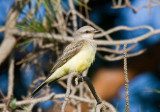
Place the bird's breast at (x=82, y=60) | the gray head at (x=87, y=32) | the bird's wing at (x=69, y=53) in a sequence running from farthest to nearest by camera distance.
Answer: the gray head at (x=87, y=32)
the bird's wing at (x=69, y=53)
the bird's breast at (x=82, y=60)

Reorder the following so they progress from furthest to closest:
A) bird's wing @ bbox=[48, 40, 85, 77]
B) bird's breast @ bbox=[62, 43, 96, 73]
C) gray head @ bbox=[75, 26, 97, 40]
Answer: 1. gray head @ bbox=[75, 26, 97, 40]
2. bird's wing @ bbox=[48, 40, 85, 77]
3. bird's breast @ bbox=[62, 43, 96, 73]

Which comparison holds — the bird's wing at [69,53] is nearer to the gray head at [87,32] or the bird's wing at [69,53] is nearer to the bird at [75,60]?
the bird at [75,60]

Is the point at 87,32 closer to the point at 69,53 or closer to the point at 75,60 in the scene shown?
the point at 69,53

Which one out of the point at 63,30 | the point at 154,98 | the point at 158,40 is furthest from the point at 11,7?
the point at 154,98

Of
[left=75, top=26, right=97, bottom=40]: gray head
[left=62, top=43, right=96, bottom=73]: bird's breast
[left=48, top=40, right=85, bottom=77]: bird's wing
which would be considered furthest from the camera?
[left=75, top=26, right=97, bottom=40]: gray head

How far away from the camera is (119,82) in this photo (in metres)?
5.32

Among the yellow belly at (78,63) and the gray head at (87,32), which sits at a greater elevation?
the gray head at (87,32)

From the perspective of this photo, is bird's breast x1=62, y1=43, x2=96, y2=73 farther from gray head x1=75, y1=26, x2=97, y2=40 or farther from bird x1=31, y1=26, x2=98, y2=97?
gray head x1=75, y1=26, x2=97, y2=40

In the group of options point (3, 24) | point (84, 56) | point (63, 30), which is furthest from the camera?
point (3, 24)

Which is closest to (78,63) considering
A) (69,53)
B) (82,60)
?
(82,60)

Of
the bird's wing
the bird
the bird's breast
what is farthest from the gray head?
the bird's breast

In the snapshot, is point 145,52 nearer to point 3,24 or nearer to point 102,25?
point 102,25

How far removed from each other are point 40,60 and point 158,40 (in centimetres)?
183

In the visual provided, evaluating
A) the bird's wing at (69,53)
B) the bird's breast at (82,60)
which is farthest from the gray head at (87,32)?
the bird's breast at (82,60)
